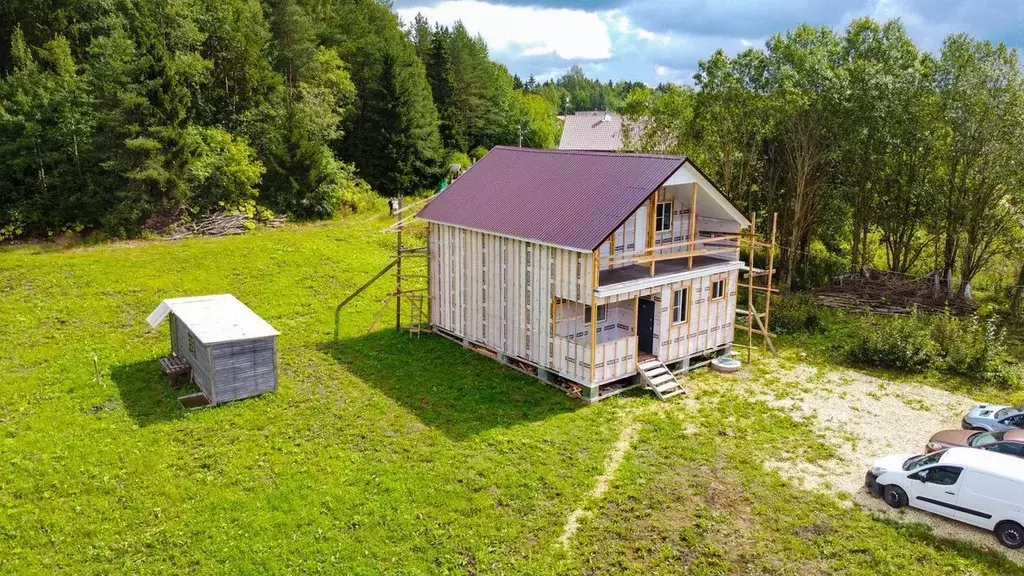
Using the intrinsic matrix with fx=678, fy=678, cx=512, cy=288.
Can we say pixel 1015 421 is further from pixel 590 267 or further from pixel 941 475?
pixel 590 267

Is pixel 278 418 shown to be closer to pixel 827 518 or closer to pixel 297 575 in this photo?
pixel 297 575

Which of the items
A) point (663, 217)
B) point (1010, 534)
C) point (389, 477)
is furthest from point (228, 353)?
point (1010, 534)

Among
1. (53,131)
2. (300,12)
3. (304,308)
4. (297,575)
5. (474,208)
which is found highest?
(300,12)

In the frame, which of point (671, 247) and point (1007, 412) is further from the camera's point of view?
point (671, 247)

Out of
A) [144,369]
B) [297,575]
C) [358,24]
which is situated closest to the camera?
[297,575]

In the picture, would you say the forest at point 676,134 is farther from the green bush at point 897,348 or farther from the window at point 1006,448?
the window at point 1006,448

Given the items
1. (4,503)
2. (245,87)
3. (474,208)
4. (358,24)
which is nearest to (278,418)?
(4,503)

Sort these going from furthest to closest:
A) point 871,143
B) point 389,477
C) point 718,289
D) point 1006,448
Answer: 1. point 871,143
2. point 718,289
3. point 389,477
4. point 1006,448
